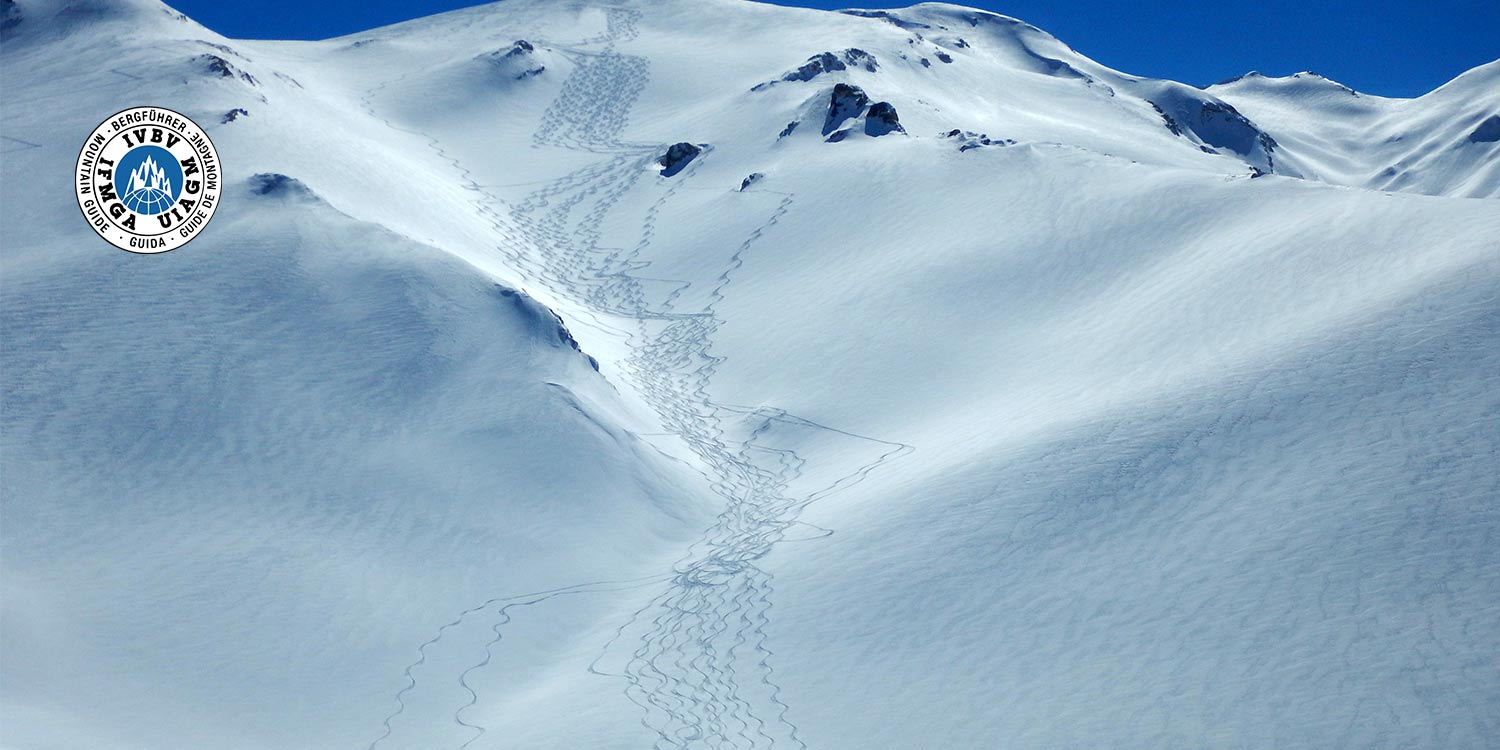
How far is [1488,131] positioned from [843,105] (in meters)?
73.7

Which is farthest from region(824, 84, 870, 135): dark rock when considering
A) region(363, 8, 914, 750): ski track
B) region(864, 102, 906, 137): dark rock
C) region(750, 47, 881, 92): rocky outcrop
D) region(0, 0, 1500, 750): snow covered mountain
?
region(0, 0, 1500, 750): snow covered mountain

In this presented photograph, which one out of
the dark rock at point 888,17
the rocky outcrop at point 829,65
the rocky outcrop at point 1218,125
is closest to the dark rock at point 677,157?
the rocky outcrop at point 829,65

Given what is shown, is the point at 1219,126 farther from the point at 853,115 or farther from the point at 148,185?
the point at 148,185

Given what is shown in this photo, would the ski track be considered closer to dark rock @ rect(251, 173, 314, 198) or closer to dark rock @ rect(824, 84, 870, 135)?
dark rock @ rect(824, 84, 870, 135)

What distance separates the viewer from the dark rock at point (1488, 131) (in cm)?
8344

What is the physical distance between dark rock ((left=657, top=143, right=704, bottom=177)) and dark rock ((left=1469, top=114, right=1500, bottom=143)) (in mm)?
77001

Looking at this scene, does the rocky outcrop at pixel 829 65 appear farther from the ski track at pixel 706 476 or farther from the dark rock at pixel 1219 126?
the dark rock at pixel 1219 126

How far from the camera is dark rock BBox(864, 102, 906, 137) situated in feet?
120

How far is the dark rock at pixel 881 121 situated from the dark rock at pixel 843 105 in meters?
0.70

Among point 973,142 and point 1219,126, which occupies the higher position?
point 1219,126

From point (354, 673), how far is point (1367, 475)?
1344cm

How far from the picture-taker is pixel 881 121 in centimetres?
3678

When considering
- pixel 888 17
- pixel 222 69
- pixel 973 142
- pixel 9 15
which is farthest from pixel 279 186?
pixel 888 17

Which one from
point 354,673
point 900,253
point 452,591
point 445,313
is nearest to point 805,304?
point 900,253
